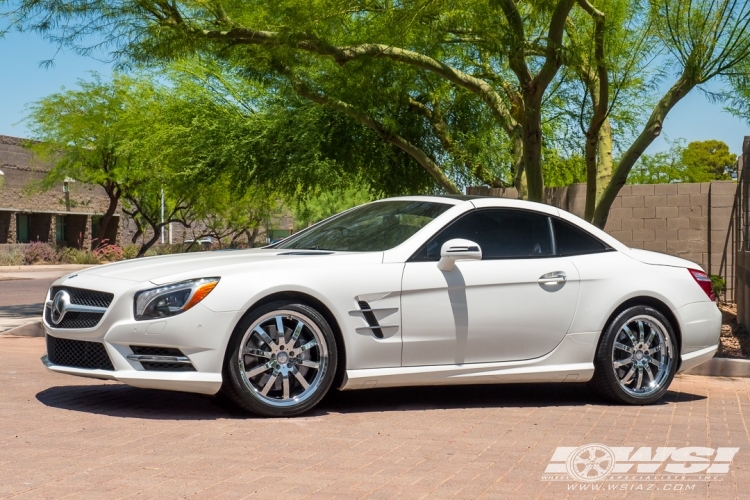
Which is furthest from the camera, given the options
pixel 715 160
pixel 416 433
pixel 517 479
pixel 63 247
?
pixel 715 160

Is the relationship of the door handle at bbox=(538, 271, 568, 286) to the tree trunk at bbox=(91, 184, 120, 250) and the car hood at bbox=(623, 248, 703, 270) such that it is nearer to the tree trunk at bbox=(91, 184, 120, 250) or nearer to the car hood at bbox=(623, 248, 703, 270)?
the car hood at bbox=(623, 248, 703, 270)

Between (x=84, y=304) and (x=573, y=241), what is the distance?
12.4 feet

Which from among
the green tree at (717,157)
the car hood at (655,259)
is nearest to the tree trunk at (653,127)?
the car hood at (655,259)

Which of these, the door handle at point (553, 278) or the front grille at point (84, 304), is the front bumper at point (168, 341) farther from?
the door handle at point (553, 278)

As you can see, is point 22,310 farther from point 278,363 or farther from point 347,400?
point 278,363

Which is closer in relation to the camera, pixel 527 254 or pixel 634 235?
pixel 527 254

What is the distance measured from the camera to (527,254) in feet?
26.2

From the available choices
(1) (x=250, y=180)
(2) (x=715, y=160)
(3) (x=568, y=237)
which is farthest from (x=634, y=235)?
(2) (x=715, y=160)

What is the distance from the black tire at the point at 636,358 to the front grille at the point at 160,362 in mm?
3250

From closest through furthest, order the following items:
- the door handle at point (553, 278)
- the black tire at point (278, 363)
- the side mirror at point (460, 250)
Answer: the black tire at point (278, 363), the side mirror at point (460, 250), the door handle at point (553, 278)

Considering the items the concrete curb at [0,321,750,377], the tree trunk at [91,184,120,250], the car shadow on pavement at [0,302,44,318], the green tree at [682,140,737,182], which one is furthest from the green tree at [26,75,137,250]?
the green tree at [682,140,737,182]

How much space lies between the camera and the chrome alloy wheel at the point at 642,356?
8156 millimetres

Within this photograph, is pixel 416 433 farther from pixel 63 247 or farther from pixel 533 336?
pixel 63 247

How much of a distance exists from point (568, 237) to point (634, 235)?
34.3 ft
